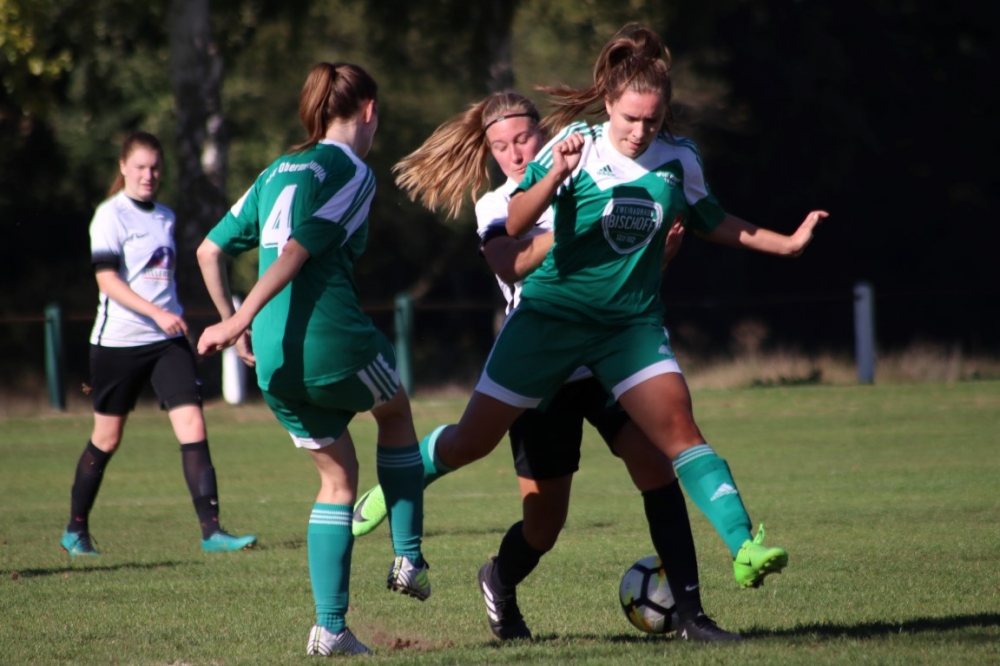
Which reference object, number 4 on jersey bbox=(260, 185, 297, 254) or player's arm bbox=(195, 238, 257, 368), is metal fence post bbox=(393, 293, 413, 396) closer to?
player's arm bbox=(195, 238, 257, 368)

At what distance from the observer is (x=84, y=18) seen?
2072 cm

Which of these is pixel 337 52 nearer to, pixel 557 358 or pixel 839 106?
pixel 839 106

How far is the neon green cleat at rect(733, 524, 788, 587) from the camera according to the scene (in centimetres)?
423

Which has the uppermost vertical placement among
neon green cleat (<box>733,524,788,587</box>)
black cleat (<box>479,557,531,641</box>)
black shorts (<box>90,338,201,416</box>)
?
black shorts (<box>90,338,201,416</box>)

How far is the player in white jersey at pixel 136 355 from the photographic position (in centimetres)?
782

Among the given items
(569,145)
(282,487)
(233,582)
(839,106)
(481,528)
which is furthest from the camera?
(839,106)

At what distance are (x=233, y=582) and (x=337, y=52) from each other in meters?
24.8

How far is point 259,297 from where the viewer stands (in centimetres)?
442

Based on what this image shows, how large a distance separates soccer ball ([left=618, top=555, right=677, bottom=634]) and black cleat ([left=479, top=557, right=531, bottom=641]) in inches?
16.1

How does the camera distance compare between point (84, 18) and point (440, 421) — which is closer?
point (440, 421)

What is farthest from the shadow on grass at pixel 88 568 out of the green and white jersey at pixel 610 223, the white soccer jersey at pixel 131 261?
the green and white jersey at pixel 610 223

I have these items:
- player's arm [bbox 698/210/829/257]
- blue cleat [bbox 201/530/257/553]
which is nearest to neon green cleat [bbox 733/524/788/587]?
player's arm [bbox 698/210/829/257]

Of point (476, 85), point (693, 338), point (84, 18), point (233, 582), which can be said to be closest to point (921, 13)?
point (693, 338)

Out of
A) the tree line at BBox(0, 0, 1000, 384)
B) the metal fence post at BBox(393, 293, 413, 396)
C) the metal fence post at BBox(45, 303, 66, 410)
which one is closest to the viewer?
the metal fence post at BBox(45, 303, 66, 410)
